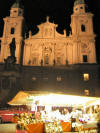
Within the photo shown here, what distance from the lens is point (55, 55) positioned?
29.2m

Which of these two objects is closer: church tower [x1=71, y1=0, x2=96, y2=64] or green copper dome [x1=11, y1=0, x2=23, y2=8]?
church tower [x1=71, y1=0, x2=96, y2=64]

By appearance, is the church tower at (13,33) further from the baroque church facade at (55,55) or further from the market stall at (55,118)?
the market stall at (55,118)

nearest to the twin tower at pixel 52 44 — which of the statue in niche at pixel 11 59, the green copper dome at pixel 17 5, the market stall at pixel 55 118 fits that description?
the statue in niche at pixel 11 59

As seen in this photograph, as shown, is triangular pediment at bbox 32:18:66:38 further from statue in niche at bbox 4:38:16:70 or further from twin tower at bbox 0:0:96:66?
statue in niche at bbox 4:38:16:70

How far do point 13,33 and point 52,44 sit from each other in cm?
708

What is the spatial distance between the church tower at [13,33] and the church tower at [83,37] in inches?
350

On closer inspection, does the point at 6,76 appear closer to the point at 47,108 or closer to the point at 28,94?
the point at 47,108

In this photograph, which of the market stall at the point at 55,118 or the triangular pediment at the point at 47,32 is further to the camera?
the triangular pediment at the point at 47,32

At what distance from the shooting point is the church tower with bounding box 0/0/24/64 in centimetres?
2900

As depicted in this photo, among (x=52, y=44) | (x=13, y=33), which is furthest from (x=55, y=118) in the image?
(x=13, y=33)

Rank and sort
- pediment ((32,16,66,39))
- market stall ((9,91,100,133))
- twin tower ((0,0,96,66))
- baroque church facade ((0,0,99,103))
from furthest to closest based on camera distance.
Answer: pediment ((32,16,66,39)) < twin tower ((0,0,96,66)) < baroque church facade ((0,0,99,103)) < market stall ((9,91,100,133))

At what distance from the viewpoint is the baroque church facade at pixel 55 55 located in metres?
26.9

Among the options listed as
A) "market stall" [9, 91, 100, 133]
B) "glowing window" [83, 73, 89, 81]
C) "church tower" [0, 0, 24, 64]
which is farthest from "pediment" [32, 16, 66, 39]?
"market stall" [9, 91, 100, 133]

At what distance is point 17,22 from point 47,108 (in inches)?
842
